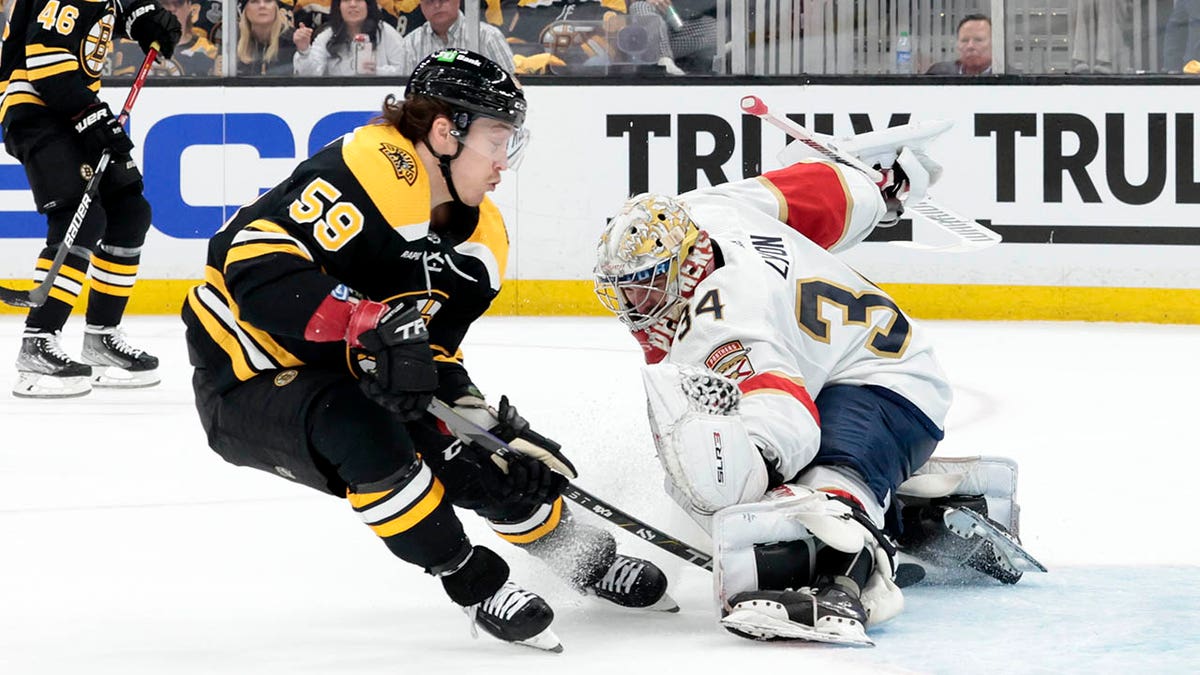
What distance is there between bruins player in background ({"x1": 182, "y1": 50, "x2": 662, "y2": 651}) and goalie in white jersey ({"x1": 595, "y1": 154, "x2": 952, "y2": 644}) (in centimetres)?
21

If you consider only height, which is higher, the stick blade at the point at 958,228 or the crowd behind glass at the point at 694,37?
the crowd behind glass at the point at 694,37

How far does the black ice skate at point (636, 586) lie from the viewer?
2.19 metres

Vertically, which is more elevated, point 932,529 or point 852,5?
point 852,5

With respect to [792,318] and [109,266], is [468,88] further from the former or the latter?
[109,266]

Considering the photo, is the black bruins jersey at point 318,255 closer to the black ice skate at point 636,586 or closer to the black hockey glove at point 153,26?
the black ice skate at point 636,586

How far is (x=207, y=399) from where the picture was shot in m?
2.17

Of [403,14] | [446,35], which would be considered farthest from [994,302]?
[403,14]

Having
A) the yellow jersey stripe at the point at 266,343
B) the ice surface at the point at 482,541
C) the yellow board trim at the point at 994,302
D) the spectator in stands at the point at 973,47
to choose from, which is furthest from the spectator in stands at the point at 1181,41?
the yellow jersey stripe at the point at 266,343

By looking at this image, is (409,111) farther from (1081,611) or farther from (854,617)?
(1081,611)

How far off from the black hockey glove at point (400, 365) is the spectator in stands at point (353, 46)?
185 inches

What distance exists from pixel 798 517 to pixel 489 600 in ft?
1.30

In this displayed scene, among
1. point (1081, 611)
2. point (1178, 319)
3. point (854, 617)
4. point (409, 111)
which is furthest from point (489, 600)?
point (1178, 319)

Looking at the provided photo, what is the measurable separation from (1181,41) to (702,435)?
4.66m

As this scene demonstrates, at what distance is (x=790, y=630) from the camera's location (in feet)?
6.42
